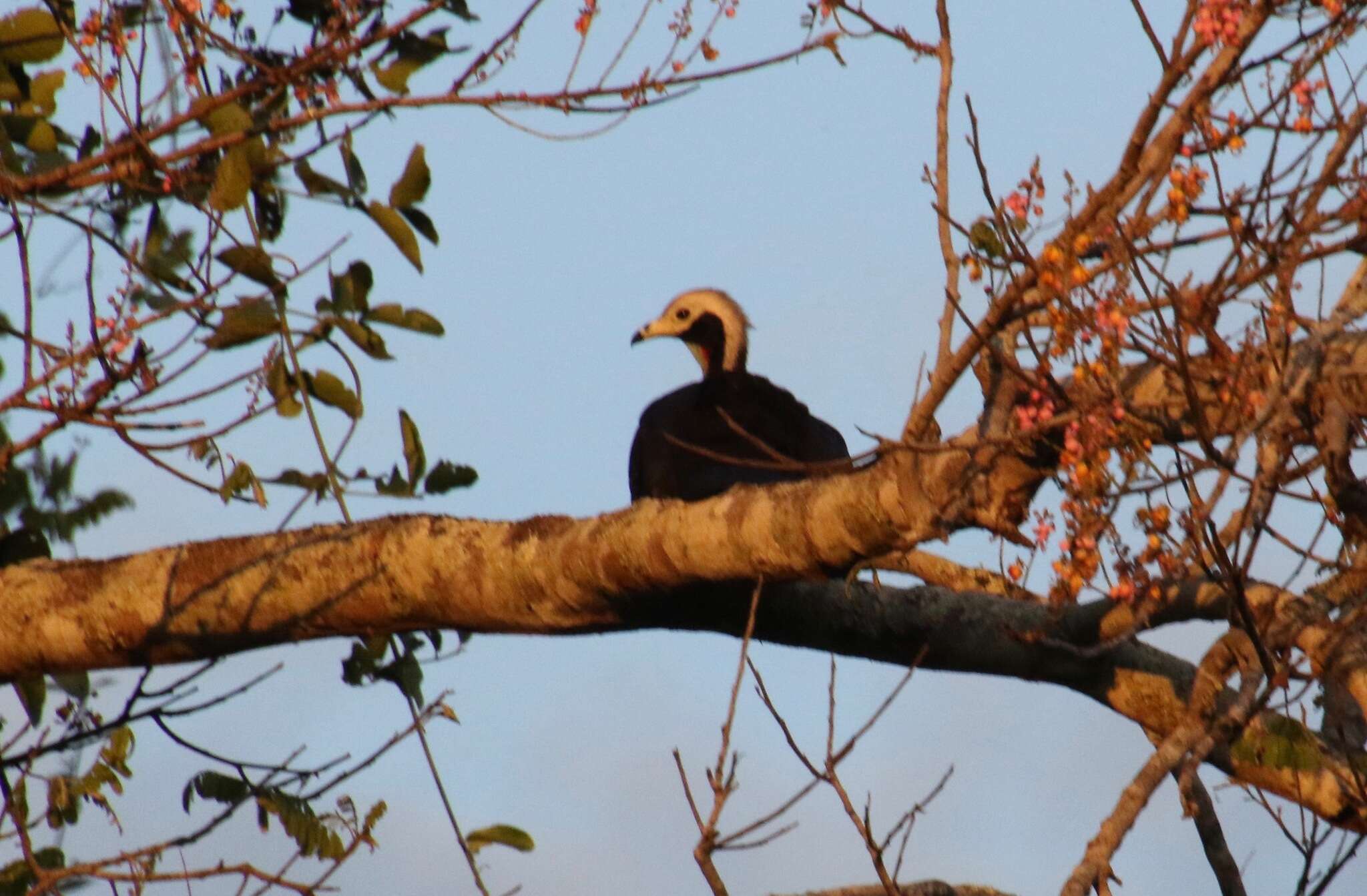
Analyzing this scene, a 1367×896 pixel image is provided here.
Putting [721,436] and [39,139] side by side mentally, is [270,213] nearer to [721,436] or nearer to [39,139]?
[39,139]

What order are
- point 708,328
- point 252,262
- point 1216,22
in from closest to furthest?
point 1216,22, point 252,262, point 708,328

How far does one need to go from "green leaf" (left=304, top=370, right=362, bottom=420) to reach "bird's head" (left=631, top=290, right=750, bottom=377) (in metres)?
3.28

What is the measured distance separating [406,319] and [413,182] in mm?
339

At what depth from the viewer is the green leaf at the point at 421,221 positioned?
4379 mm

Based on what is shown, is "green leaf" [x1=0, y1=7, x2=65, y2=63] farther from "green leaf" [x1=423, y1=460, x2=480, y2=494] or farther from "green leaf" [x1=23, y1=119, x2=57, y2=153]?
"green leaf" [x1=423, y1=460, x2=480, y2=494]

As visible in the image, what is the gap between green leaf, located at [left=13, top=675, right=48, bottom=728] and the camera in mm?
4996

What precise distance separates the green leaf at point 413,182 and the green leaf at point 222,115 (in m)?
0.41

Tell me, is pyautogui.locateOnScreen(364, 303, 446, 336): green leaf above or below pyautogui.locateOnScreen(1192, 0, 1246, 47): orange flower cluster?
above

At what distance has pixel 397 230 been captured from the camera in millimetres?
4332

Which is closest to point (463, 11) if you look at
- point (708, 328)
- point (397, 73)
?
point (397, 73)

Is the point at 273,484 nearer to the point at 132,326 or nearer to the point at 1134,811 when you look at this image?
the point at 132,326

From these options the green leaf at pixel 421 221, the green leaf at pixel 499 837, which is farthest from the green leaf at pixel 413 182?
the green leaf at pixel 499 837

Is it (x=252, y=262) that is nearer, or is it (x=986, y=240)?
(x=986, y=240)

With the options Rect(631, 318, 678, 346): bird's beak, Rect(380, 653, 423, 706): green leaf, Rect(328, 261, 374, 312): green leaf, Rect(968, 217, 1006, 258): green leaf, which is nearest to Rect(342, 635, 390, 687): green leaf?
Rect(380, 653, 423, 706): green leaf
